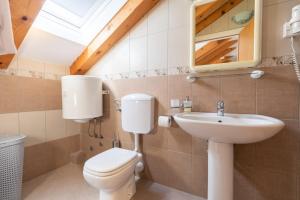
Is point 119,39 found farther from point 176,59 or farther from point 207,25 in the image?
point 207,25

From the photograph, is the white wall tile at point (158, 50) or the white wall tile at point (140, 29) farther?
the white wall tile at point (140, 29)

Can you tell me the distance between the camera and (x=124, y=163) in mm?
1201

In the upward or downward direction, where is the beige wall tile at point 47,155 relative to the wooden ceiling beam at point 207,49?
downward

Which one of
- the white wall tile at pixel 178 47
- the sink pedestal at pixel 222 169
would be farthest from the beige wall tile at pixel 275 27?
the sink pedestal at pixel 222 169

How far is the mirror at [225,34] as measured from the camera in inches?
47.0

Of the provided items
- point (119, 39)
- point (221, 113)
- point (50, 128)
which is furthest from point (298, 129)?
point (50, 128)

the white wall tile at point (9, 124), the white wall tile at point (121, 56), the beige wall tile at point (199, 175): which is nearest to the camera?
the beige wall tile at point (199, 175)

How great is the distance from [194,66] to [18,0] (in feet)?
4.86

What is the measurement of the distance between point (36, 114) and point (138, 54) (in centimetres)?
140

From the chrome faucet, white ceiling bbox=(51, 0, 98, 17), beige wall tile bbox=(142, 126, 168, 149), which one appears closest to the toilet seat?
beige wall tile bbox=(142, 126, 168, 149)

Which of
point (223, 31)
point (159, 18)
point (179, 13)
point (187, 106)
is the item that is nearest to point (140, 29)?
point (159, 18)

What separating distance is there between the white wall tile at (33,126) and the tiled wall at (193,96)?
2.14 feet

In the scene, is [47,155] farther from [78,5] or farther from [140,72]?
[78,5]

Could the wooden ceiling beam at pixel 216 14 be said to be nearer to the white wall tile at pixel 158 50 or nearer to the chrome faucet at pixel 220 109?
the white wall tile at pixel 158 50
